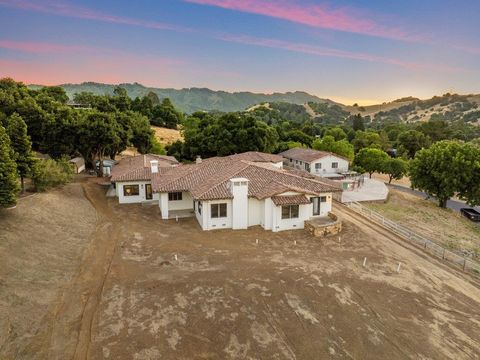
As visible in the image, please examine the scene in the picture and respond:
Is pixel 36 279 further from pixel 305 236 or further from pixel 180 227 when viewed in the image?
pixel 305 236

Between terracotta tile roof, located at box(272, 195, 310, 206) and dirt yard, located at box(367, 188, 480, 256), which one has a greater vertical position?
terracotta tile roof, located at box(272, 195, 310, 206)

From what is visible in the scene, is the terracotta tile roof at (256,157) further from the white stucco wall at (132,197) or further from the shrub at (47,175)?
the shrub at (47,175)

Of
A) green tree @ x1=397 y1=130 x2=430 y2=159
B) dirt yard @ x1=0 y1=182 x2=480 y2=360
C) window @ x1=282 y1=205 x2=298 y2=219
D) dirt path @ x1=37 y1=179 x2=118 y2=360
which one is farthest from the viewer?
green tree @ x1=397 y1=130 x2=430 y2=159

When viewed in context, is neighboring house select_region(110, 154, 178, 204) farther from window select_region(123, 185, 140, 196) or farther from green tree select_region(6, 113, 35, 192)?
green tree select_region(6, 113, 35, 192)

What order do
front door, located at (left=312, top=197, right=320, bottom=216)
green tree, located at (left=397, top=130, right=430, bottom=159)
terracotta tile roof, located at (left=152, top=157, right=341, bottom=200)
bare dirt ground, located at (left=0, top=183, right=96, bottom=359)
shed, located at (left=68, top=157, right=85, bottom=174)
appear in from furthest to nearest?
green tree, located at (left=397, top=130, right=430, bottom=159), shed, located at (left=68, top=157, right=85, bottom=174), front door, located at (left=312, top=197, right=320, bottom=216), terracotta tile roof, located at (left=152, top=157, right=341, bottom=200), bare dirt ground, located at (left=0, top=183, right=96, bottom=359)

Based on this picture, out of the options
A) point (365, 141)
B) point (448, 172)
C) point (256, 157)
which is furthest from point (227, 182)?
point (365, 141)

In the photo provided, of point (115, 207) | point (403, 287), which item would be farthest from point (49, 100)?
point (403, 287)

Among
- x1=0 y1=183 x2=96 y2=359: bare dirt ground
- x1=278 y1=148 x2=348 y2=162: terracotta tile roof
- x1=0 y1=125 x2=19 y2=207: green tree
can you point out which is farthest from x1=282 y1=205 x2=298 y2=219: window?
x1=278 y1=148 x2=348 y2=162: terracotta tile roof

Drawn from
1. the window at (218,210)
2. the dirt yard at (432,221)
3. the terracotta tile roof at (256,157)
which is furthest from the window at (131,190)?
the dirt yard at (432,221)
